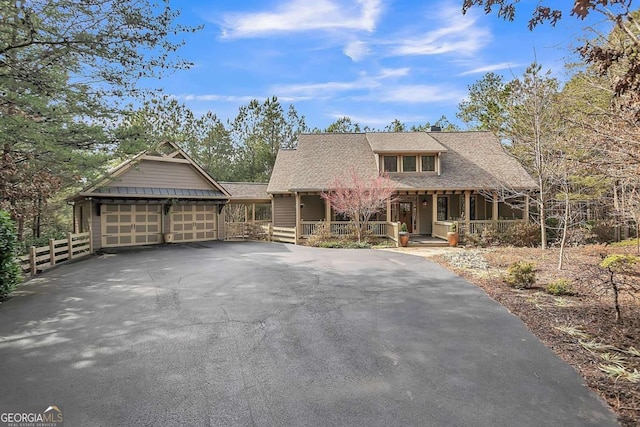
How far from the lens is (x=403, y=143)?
20.4 metres

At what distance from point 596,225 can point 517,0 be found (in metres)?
18.6

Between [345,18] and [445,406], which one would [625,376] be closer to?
[445,406]

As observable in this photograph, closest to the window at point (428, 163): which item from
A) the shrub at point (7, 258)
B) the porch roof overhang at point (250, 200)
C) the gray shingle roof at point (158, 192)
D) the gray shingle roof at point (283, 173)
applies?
the gray shingle roof at point (283, 173)

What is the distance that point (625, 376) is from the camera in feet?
14.0

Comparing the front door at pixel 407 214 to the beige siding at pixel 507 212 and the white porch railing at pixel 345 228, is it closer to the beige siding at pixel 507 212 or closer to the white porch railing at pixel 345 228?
the white porch railing at pixel 345 228

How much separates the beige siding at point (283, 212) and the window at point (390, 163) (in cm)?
592

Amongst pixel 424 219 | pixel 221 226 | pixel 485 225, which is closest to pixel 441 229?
pixel 485 225

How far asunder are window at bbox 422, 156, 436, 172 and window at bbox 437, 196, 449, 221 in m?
2.11

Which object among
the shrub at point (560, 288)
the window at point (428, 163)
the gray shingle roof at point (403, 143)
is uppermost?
the gray shingle roof at point (403, 143)

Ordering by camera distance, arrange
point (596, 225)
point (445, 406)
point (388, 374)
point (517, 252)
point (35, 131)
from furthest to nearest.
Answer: point (596, 225)
point (517, 252)
point (35, 131)
point (388, 374)
point (445, 406)

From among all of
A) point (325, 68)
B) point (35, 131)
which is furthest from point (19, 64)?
point (325, 68)

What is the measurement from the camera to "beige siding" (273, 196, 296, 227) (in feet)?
67.4

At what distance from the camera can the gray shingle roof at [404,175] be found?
60.4 ft

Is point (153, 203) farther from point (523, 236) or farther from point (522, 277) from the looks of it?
point (523, 236)
